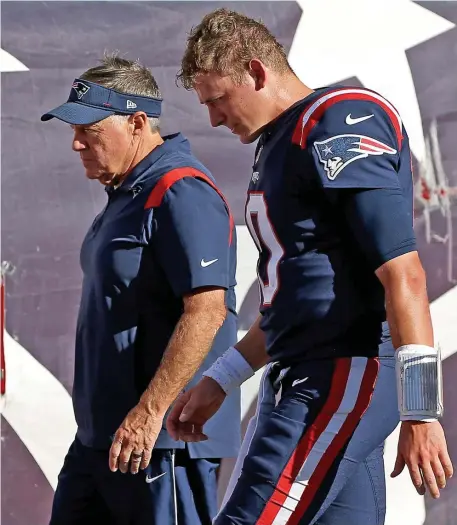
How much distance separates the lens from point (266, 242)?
2385mm

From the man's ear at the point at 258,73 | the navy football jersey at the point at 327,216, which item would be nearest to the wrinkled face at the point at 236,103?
the man's ear at the point at 258,73

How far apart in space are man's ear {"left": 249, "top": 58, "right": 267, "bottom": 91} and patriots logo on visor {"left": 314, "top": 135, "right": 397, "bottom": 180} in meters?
0.34

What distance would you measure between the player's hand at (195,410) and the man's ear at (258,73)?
677 mm

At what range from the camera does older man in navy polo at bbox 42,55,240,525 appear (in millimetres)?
2854

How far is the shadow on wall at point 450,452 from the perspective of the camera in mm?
4266

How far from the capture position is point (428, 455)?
1984 mm

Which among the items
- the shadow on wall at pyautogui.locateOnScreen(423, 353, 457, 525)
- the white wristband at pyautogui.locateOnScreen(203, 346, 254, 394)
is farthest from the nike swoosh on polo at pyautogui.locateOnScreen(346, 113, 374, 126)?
the shadow on wall at pyautogui.locateOnScreen(423, 353, 457, 525)

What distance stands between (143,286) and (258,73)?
0.71 meters

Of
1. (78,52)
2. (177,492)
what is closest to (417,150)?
(78,52)

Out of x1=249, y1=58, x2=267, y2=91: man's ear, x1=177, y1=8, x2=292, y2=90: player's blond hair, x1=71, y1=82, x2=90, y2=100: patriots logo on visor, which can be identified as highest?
x1=71, y1=82, x2=90, y2=100: patriots logo on visor

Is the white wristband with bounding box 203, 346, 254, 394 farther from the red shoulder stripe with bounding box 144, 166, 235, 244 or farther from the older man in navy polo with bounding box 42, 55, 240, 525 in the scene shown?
the red shoulder stripe with bounding box 144, 166, 235, 244

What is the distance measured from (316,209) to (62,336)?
2226 mm

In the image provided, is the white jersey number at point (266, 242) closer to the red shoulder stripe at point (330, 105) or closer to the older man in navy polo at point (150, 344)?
the red shoulder stripe at point (330, 105)

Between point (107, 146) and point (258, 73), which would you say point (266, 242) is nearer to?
point (258, 73)
